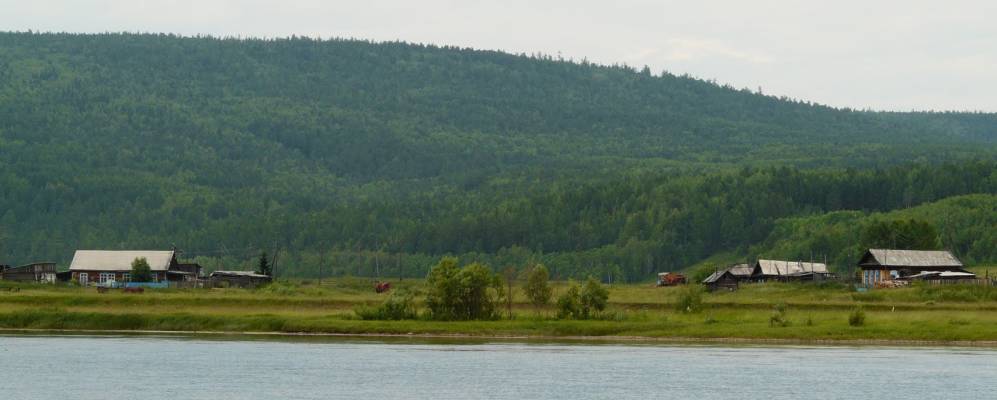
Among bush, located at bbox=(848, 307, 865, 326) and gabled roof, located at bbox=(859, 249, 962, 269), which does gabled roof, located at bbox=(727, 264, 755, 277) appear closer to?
gabled roof, located at bbox=(859, 249, 962, 269)

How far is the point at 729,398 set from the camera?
254 feet

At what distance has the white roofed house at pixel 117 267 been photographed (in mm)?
158625

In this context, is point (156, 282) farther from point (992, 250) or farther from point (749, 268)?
point (992, 250)

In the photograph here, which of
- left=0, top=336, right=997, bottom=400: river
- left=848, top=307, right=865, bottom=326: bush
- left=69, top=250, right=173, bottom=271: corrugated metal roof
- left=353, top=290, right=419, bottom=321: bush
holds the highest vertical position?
left=69, top=250, right=173, bottom=271: corrugated metal roof

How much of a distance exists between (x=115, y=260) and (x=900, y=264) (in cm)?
6894

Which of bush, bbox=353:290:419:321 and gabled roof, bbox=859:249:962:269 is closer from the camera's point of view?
bush, bbox=353:290:419:321

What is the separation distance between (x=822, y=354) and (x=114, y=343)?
1588 inches

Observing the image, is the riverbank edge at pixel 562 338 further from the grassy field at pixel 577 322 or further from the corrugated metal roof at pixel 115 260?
the corrugated metal roof at pixel 115 260

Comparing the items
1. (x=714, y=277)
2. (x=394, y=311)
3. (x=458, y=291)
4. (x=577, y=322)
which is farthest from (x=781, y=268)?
(x=394, y=311)

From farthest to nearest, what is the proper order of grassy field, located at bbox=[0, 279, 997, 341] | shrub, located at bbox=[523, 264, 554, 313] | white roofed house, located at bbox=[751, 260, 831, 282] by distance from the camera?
1. white roofed house, located at bbox=[751, 260, 831, 282]
2. shrub, located at bbox=[523, 264, 554, 313]
3. grassy field, located at bbox=[0, 279, 997, 341]

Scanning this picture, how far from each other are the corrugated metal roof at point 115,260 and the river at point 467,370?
164 ft

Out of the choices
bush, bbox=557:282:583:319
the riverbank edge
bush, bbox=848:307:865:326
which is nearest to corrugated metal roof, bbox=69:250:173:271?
the riverbank edge

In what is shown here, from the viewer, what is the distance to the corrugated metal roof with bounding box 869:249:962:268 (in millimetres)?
157500

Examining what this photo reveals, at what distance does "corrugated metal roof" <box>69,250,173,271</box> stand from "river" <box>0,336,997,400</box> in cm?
4997
